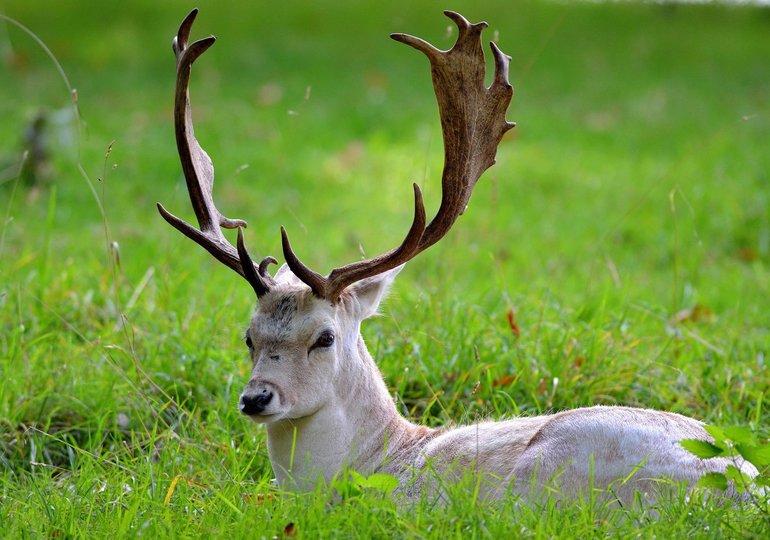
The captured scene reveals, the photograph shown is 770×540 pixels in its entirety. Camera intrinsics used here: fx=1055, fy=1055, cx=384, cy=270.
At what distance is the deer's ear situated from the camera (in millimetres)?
4363

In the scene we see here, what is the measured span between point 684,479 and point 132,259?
495 centimetres

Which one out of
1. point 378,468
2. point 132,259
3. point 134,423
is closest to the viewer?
point 378,468

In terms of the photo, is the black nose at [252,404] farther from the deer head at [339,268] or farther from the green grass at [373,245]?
the green grass at [373,245]

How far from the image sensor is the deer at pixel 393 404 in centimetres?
386

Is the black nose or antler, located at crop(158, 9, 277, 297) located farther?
→ antler, located at crop(158, 9, 277, 297)

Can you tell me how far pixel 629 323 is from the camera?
19.6 feet

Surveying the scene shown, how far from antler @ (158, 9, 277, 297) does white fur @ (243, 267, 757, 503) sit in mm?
130

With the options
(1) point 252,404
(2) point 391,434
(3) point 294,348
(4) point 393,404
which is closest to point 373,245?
(4) point 393,404

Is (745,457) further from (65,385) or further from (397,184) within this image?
(397,184)

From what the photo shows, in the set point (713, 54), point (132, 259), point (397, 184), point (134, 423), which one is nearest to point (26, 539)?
point (134, 423)

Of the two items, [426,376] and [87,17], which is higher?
[87,17]

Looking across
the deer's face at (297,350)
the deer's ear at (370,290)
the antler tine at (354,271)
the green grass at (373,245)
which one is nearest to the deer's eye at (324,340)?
the deer's face at (297,350)

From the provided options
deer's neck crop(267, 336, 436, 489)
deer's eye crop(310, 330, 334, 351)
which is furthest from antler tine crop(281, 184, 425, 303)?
deer's neck crop(267, 336, 436, 489)

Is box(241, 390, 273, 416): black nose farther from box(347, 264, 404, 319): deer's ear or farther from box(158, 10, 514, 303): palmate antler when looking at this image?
box(347, 264, 404, 319): deer's ear
